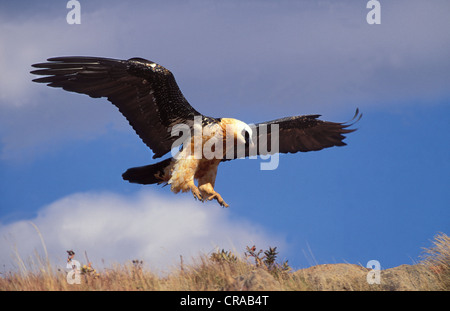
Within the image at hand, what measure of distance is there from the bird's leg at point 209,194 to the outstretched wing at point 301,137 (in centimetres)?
154

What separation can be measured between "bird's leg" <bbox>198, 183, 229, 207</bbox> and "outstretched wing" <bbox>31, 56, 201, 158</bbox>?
1.12 m

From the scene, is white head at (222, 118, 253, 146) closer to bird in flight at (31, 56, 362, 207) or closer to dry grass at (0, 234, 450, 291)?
bird in flight at (31, 56, 362, 207)

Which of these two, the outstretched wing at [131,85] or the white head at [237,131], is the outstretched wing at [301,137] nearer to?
the white head at [237,131]

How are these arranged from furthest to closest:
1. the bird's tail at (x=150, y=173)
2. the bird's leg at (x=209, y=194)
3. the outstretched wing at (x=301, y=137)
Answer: the outstretched wing at (x=301, y=137), the bird's tail at (x=150, y=173), the bird's leg at (x=209, y=194)

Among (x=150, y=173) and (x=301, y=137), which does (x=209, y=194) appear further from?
(x=301, y=137)

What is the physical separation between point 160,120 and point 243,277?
3142mm

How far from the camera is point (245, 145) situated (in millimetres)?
8078

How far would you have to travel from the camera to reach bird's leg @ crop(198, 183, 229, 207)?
7.66 metres

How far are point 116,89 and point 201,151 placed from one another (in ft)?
5.72

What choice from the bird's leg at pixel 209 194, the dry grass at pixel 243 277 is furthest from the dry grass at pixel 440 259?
the bird's leg at pixel 209 194

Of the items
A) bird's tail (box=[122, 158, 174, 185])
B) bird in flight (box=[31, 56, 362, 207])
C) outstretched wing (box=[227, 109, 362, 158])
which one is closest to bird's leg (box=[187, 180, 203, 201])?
bird in flight (box=[31, 56, 362, 207])

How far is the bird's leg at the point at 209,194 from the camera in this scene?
25.1 feet

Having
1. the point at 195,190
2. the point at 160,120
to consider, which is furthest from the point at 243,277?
the point at 160,120

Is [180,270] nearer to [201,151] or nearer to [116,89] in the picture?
[201,151]
